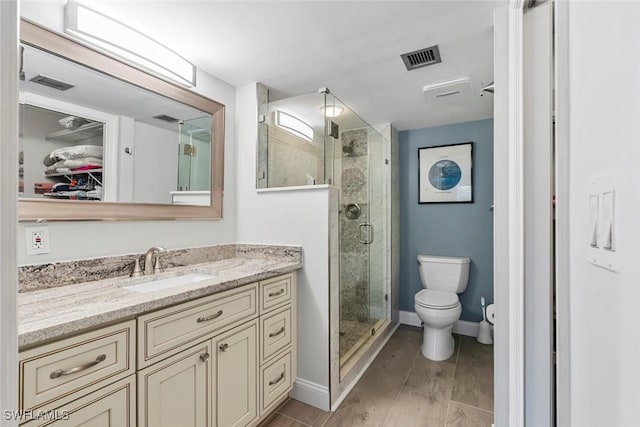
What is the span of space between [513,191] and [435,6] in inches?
37.0

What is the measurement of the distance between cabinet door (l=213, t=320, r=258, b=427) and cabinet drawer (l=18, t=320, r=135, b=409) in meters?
0.41

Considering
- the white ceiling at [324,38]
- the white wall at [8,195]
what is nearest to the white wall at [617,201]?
the white wall at [8,195]

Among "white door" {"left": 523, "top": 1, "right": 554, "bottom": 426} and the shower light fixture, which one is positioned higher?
the shower light fixture

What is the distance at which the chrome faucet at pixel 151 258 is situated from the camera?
1.62 meters

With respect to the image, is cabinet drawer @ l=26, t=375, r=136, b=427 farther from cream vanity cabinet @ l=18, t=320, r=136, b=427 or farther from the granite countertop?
the granite countertop

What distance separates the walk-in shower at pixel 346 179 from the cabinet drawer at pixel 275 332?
0.30 m

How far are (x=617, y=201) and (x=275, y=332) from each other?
66.1 inches

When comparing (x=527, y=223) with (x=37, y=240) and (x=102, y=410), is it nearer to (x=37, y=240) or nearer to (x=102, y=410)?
(x=102, y=410)

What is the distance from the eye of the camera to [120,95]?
5.17ft

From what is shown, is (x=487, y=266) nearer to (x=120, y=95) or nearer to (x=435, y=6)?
(x=435, y=6)

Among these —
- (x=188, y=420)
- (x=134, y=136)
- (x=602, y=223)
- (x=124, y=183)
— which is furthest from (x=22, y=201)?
(x=602, y=223)

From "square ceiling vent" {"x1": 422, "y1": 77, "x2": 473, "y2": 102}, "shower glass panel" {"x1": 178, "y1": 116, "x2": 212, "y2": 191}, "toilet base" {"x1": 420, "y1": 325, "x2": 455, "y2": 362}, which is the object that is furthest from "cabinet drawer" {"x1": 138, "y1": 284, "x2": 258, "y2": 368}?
"square ceiling vent" {"x1": 422, "y1": 77, "x2": 473, "y2": 102}

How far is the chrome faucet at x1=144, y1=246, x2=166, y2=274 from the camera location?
63.9 inches

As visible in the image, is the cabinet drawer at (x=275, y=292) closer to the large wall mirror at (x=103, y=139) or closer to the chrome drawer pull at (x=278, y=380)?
the chrome drawer pull at (x=278, y=380)
